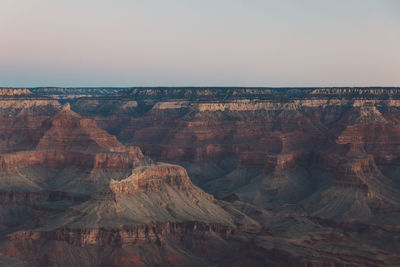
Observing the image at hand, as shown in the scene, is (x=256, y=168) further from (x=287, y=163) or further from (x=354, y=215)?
(x=354, y=215)

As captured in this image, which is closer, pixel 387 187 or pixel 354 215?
pixel 354 215

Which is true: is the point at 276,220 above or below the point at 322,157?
below

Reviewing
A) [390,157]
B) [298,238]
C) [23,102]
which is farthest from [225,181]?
[23,102]

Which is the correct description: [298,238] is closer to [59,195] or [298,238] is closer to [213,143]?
[59,195]

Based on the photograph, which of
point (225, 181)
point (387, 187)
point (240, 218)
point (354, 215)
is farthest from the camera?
point (225, 181)

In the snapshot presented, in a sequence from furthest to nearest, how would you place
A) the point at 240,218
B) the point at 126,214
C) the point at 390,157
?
the point at 390,157 < the point at 240,218 < the point at 126,214

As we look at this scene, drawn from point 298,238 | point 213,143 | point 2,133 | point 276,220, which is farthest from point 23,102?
point 298,238
